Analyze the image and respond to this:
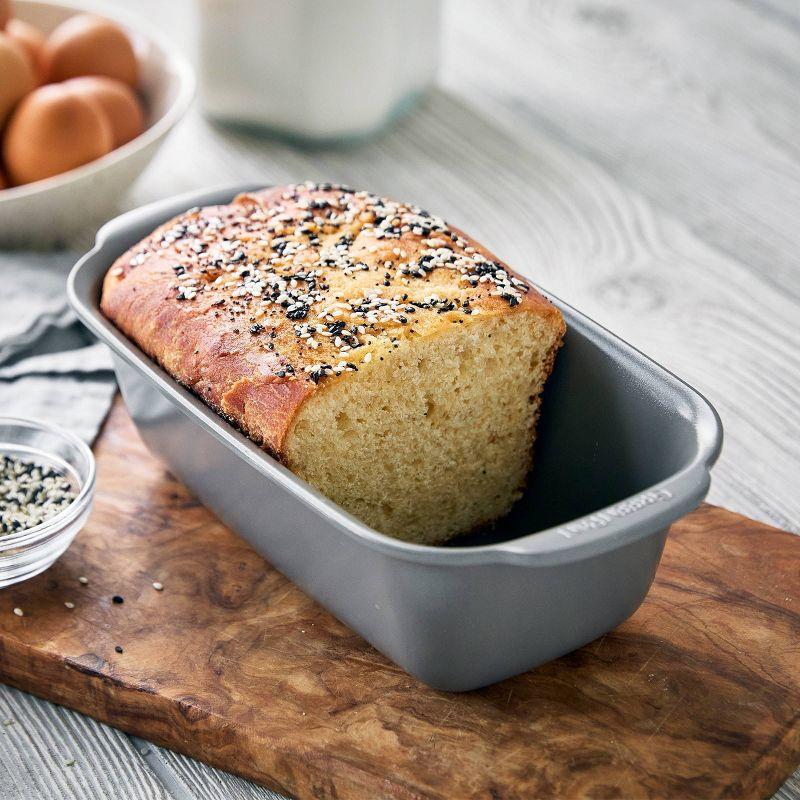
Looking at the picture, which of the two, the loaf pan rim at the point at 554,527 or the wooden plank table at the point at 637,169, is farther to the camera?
the wooden plank table at the point at 637,169

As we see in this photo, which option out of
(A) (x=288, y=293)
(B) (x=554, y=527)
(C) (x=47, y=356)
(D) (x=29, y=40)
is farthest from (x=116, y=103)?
(B) (x=554, y=527)

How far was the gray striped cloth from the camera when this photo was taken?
7.12 ft

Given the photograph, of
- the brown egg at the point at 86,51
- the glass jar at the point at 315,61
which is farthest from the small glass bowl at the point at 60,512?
the glass jar at the point at 315,61

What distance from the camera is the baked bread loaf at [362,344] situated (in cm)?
164

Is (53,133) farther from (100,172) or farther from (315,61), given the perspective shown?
(315,61)

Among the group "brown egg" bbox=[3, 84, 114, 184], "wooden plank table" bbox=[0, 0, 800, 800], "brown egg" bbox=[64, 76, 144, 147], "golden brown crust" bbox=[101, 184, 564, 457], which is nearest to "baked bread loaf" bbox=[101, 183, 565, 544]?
"golden brown crust" bbox=[101, 184, 564, 457]

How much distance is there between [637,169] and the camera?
3.09m

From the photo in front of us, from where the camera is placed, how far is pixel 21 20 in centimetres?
302

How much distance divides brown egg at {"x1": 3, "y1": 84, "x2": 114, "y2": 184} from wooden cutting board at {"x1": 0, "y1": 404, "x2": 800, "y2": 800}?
101cm

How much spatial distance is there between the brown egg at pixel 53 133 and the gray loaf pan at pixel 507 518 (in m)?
0.63

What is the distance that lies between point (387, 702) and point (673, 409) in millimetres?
570

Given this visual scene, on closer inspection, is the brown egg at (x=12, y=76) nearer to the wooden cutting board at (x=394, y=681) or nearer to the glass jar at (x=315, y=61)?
the glass jar at (x=315, y=61)

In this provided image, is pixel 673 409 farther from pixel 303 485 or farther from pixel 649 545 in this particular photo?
pixel 303 485

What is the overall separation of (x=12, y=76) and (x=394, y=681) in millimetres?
1674
